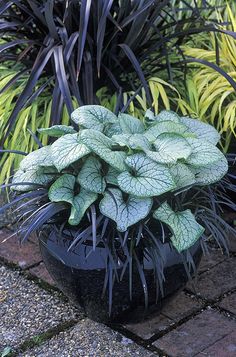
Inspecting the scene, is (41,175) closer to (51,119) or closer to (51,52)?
(51,119)

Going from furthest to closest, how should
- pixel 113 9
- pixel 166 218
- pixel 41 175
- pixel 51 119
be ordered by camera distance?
pixel 113 9 < pixel 51 119 < pixel 41 175 < pixel 166 218

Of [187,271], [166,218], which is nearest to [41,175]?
[166,218]

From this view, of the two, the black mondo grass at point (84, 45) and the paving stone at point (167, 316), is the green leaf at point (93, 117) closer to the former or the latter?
the black mondo grass at point (84, 45)

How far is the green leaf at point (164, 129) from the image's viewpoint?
240 cm

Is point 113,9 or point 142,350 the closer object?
point 142,350

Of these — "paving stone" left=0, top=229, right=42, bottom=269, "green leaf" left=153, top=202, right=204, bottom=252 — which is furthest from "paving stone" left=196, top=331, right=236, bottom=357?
"paving stone" left=0, top=229, right=42, bottom=269

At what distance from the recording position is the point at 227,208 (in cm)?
354

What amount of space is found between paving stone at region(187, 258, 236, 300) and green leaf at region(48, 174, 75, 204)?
2.52 ft

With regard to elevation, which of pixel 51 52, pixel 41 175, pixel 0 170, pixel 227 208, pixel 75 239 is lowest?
pixel 227 208

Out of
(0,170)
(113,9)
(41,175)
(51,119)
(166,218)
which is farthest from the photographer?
(0,170)

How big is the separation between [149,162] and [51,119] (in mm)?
793

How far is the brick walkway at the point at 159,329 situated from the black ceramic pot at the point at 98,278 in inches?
3.2

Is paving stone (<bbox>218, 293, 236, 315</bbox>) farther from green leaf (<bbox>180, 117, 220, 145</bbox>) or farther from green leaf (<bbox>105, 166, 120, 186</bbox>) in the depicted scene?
green leaf (<bbox>105, 166, 120, 186</bbox>)

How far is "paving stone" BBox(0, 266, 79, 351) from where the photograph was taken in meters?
2.60
